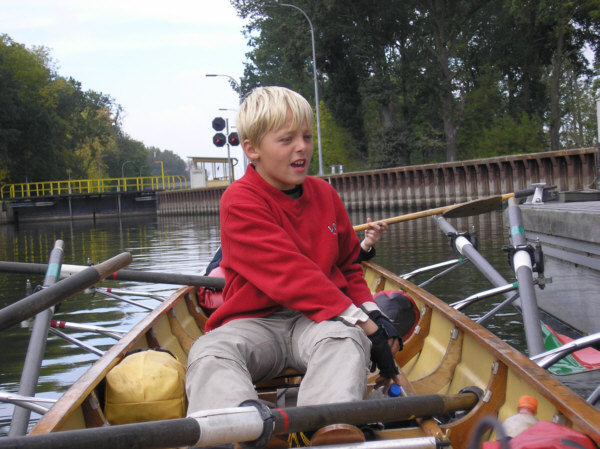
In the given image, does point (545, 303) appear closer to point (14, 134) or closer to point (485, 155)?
point (485, 155)

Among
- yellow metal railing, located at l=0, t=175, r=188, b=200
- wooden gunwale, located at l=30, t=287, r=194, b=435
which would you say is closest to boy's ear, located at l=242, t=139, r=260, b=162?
wooden gunwale, located at l=30, t=287, r=194, b=435

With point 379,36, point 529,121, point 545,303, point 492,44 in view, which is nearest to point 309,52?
point 379,36

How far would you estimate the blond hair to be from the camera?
122 inches

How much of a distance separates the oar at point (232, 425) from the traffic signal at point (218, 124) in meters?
15.7

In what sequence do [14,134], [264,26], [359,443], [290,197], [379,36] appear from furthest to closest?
[14,134]
[264,26]
[379,36]
[290,197]
[359,443]

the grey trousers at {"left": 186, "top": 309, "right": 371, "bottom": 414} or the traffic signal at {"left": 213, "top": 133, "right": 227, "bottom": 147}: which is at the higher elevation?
the traffic signal at {"left": 213, "top": 133, "right": 227, "bottom": 147}

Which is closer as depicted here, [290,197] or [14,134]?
[290,197]

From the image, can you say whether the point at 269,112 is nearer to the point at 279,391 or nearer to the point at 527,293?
the point at 279,391

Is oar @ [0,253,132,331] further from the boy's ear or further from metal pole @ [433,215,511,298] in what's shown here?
metal pole @ [433,215,511,298]

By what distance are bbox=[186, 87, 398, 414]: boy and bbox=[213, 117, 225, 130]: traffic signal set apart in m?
14.7

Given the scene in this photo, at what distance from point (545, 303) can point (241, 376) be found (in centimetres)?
544

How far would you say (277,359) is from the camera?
124 inches

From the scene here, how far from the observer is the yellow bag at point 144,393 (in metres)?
3.06

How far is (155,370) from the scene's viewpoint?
3113 mm
